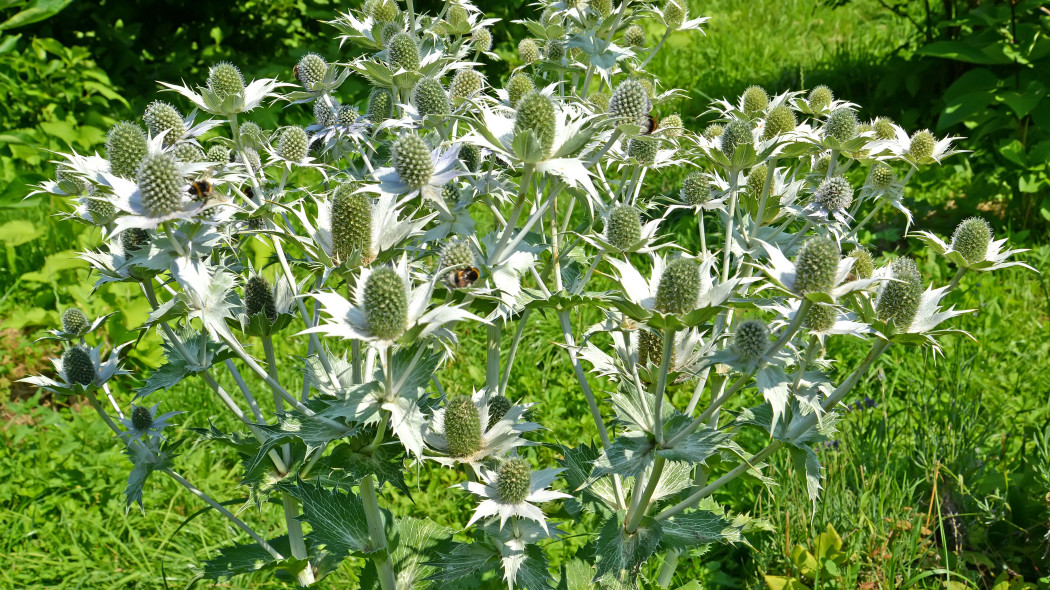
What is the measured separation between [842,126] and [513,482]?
1.62m

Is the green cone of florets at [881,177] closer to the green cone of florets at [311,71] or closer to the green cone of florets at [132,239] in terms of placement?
the green cone of florets at [311,71]

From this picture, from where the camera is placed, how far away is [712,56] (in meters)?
8.31

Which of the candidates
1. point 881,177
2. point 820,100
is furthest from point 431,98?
point 881,177

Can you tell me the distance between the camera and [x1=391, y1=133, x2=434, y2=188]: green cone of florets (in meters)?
Result: 1.88

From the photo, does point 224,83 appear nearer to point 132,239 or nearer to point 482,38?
point 132,239

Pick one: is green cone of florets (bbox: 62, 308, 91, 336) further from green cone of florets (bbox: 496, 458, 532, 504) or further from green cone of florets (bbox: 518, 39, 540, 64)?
green cone of florets (bbox: 518, 39, 540, 64)

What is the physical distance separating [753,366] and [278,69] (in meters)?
5.88

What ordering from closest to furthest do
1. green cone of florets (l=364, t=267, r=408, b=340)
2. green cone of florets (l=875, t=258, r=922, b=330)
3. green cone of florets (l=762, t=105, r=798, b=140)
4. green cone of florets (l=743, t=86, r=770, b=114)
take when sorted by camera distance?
green cone of florets (l=364, t=267, r=408, b=340) < green cone of florets (l=875, t=258, r=922, b=330) < green cone of florets (l=762, t=105, r=798, b=140) < green cone of florets (l=743, t=86, r=770, b=114)

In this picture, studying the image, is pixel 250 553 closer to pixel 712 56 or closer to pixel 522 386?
pixel 522 386

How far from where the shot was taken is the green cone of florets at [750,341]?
1.87 metres

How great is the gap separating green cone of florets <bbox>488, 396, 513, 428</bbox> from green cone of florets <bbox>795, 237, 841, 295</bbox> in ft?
3.03

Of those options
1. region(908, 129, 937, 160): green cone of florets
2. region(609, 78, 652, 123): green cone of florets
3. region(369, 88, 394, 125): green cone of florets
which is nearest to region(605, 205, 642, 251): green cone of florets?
region(609, 78, 652, 123): green cone of florets

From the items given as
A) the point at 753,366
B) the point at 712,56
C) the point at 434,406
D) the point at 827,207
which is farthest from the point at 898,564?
the point at 712,56

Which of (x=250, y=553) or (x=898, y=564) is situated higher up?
(x=250, y=553)
